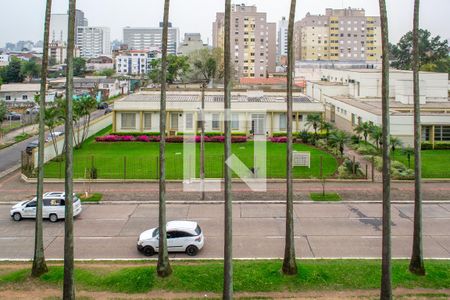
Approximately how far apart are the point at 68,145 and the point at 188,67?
291 ft

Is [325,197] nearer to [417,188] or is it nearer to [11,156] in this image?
[417,188]

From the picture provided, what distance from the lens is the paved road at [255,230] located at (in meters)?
20.8

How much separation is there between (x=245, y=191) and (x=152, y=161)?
409 inches

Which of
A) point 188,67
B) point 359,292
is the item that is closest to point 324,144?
point 359,292

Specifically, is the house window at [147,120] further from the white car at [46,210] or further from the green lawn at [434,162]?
the white car at [46,210]

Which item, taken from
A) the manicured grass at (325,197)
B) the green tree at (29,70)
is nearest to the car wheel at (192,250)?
the manicured grass at (325,197)

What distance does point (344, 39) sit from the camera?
152 metres

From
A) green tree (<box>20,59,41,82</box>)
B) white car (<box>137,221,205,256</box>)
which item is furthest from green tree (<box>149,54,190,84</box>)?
white car (<box>137,221,205,256</box>)

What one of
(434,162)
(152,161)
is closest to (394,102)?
(434,162)

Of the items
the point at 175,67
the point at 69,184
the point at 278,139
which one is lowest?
the point at 69,184

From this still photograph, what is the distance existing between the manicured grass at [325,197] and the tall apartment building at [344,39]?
125m

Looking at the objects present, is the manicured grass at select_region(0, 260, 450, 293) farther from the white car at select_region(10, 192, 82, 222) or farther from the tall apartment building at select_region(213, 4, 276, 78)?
the tall apartment building at select_region(213, 4, 276, 78)

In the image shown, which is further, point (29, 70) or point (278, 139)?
point (29, 70)

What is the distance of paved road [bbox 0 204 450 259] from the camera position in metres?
20.8
